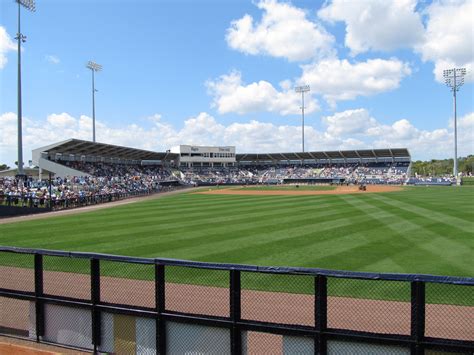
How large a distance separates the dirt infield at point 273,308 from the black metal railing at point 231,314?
0.02 metres

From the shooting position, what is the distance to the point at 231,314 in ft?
16.6

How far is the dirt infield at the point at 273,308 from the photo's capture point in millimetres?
5953

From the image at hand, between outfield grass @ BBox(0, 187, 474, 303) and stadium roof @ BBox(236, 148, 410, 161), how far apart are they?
64.4 metres

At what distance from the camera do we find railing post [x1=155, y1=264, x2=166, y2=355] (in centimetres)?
534

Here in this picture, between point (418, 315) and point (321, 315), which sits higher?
point (418, 315)

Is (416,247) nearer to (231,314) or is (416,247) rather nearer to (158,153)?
(231,314)

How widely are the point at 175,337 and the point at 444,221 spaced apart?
17562 mm

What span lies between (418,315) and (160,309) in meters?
3.36

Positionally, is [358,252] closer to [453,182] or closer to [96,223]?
[96,223]

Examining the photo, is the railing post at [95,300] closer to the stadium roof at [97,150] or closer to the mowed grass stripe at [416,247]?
the mowed grass stripe at [416,247]

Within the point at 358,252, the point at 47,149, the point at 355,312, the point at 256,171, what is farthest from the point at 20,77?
the point at 256,171

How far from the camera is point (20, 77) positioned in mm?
40031

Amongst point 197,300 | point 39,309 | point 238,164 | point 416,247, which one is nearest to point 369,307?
point 197,300

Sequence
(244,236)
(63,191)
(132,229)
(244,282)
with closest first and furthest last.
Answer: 1. (244,282)
2. (244,236)
3. (132,229)
4. (63,191)
